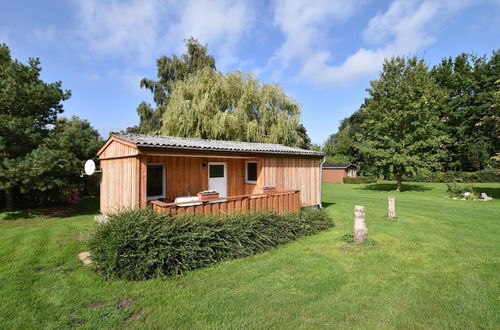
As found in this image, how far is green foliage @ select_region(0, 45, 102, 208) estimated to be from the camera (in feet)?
33.1

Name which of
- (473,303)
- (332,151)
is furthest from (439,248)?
(332,151)

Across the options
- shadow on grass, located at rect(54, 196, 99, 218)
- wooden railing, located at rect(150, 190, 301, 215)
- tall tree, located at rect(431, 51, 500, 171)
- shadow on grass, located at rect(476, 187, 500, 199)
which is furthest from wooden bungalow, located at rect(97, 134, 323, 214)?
tall tree, located at rect(431, 51, 500, 171)

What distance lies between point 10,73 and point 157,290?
40.8 ft

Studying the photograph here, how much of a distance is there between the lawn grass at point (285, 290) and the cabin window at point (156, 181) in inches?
99.5

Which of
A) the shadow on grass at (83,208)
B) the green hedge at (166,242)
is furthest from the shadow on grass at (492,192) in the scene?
the shadow on grass at (83,208)

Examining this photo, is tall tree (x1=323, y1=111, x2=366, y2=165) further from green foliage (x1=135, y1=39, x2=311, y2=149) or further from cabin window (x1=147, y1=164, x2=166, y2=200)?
cabin window (x1=147, y1=164, x2=166, y2=200)

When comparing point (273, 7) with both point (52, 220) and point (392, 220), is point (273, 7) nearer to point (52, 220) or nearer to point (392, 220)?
point (392, 220)

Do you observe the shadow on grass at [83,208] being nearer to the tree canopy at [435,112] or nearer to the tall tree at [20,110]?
the tall tree at [20,110]

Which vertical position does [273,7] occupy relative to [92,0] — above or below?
above

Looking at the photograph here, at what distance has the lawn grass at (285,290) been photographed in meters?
3.58

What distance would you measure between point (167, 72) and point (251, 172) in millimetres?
21646

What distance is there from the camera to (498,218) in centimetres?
1044

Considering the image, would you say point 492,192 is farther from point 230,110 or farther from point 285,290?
point 285,290

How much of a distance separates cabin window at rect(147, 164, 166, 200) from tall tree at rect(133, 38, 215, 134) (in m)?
19.9
